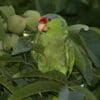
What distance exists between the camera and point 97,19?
128 centimetres

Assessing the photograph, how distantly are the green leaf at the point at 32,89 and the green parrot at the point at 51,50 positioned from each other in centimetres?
10

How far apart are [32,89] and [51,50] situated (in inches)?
8.0

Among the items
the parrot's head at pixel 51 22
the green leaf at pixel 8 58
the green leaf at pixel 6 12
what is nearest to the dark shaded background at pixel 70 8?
the parrot's head at pixel 51 22

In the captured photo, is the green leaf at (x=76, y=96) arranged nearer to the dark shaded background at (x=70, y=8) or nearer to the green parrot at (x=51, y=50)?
the green parrot at (x=51, y=50)

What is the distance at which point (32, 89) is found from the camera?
756mm

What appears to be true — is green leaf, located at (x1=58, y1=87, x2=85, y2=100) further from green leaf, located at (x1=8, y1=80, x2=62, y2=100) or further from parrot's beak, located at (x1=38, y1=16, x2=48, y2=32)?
parrot's beak, located at (x1=38, y1=16, x2=48, y2=32)

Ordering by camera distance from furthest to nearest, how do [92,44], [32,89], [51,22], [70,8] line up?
[70,8] → [51,22] → [92,44] → [32,89]

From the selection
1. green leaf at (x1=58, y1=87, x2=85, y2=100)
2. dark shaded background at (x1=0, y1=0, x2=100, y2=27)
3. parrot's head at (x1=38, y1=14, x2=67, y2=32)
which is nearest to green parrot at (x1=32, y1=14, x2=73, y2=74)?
parrot's head at (x1=38, y1=14, x2=67, y2=32)

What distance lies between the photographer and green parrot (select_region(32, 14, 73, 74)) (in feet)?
2.94

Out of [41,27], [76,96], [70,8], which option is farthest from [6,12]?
[70,8]

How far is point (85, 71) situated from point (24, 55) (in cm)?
15

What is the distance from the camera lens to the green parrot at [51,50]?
2.94 ft

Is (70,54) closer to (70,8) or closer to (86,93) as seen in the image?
(86,93)

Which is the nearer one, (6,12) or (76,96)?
(76,96)
